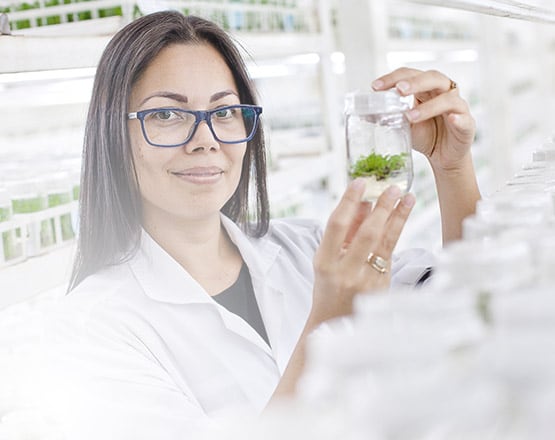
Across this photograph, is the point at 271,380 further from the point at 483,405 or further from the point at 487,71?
the point at 487,71

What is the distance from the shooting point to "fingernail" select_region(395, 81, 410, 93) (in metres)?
1.21

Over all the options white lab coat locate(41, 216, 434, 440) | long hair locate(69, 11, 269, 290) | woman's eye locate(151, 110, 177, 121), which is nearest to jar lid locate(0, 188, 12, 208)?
long hair locate(69, 11, 269, 290)

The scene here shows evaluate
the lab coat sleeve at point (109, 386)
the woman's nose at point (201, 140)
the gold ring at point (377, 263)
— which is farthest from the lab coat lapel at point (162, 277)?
the gold ring at point (377, 263)

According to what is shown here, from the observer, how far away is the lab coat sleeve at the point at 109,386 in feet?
4.06

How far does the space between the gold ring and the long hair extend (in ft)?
2.26

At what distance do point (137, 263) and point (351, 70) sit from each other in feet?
5.30

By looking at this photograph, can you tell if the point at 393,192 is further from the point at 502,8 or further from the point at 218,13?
the point at 218,13

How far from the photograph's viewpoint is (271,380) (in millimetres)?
1495

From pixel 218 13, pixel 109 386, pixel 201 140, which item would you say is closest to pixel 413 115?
pixel 201 140

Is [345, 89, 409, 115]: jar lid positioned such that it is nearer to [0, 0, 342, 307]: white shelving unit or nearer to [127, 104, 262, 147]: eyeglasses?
[127, 104, 262, 147]: eyeglasses

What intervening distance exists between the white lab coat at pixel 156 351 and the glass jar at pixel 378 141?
45 centimetres

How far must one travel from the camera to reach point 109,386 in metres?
1.30

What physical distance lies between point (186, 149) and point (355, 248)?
61cm

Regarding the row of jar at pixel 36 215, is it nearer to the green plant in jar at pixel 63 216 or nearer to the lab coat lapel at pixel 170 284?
the green plant in jar at pixel 63 216
